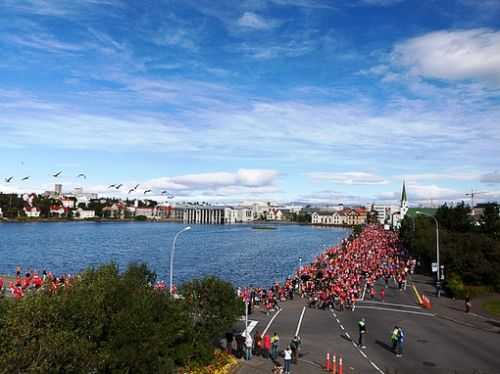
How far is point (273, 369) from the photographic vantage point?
21266mm

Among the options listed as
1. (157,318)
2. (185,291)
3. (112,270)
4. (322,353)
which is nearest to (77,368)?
(157,318)

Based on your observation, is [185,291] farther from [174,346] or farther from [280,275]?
[280,275]

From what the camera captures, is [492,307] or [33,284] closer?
[492,307]

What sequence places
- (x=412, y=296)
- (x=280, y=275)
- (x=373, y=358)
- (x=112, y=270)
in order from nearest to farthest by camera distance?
(x=112, y=270) → (x=373, y=358) → (x=412, y=296) → (x=280, y=275)

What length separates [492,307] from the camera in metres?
36.4

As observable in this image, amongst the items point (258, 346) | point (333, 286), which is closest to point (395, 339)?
point (258, 346)

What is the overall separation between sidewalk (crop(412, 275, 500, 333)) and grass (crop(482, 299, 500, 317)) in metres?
0.51

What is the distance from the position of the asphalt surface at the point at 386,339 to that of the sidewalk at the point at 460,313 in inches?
2.8

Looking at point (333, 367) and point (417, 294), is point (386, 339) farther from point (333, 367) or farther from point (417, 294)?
point (417, 294)

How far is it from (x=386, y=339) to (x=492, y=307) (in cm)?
1428

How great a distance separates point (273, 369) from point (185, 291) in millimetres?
5667

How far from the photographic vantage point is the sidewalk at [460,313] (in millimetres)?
30734

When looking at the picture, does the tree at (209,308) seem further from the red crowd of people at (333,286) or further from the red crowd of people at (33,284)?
the red crowd of people at (33,284)

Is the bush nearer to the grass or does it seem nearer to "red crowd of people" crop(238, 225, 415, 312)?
"red crowd of people" crop(238, 225, 415, 312)
